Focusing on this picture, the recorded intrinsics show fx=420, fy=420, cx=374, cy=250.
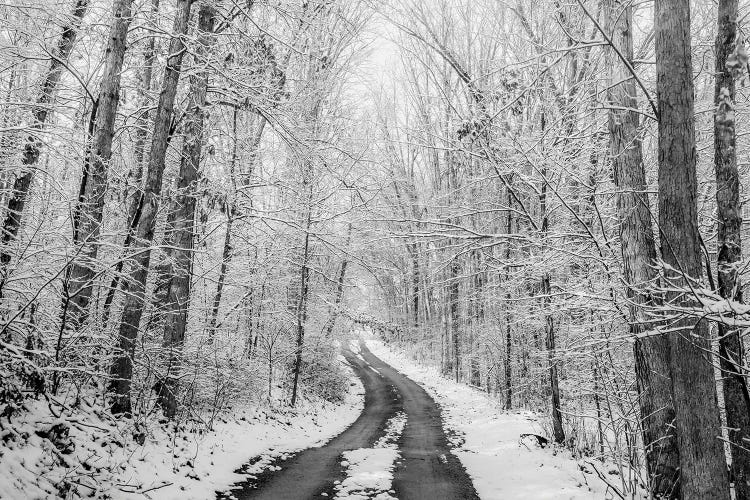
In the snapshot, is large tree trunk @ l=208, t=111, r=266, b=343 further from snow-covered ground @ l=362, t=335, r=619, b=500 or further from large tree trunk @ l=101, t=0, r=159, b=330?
snow-covered ground @ l=362, t=335, r=619, b=500

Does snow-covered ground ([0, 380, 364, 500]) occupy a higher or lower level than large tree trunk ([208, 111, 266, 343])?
lower

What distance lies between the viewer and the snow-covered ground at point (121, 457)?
4.54m

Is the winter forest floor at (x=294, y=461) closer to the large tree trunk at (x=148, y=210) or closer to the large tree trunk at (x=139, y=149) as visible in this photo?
the large tree trunk at (x=148, y=210)

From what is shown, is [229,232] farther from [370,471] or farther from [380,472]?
[380,472]

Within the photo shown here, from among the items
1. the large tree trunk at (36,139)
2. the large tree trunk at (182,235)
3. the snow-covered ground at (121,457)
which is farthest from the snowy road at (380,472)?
the large tree trunk at (36,139)

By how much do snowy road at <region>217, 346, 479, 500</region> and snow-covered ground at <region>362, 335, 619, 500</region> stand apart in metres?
0.44

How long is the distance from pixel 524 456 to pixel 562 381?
4786mm

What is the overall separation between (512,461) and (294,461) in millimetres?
4436

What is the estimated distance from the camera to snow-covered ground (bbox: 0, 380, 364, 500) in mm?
4539

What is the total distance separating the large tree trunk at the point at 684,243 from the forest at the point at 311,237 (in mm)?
21

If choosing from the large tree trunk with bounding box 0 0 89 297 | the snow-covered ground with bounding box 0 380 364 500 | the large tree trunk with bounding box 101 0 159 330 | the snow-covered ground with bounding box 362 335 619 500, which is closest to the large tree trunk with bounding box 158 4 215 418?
the large tree trunk with bounding box 101 0 159 330

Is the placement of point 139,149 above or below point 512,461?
above

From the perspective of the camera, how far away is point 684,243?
423cm

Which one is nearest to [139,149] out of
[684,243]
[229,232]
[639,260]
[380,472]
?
[229,232]
